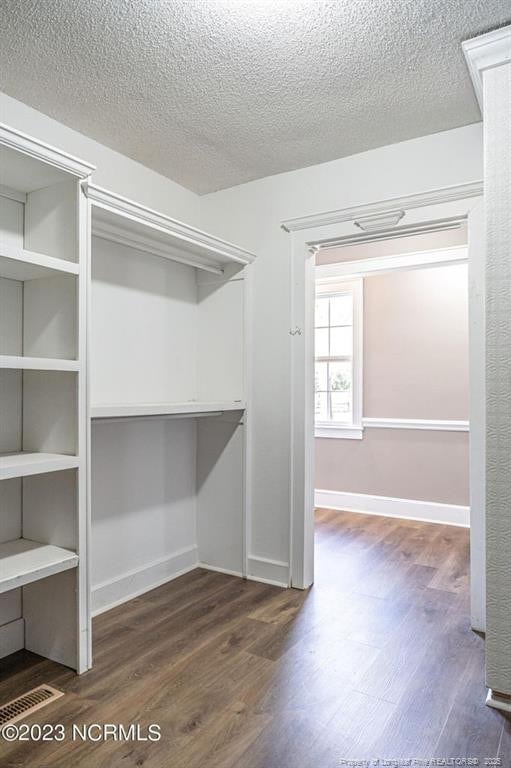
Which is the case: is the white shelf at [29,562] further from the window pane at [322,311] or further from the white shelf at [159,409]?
the window pane at [322,311]

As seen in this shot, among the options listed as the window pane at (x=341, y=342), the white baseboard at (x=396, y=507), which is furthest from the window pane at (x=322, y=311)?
the white baseboard at (x=396, y=507)

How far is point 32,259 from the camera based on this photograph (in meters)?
1.93

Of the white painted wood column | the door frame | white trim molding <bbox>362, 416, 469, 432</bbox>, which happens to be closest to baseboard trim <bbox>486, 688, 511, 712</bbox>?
the white painted wood column

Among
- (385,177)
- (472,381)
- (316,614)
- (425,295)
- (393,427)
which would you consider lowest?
(316,614)

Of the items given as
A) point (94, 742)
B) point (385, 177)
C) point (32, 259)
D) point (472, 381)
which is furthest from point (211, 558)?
point (385, 177)

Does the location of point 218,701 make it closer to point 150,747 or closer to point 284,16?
point 150,747

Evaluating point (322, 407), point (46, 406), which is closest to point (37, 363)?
point (46, 406)

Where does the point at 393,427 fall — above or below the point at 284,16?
below

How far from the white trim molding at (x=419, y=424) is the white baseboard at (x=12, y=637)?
3487 mm

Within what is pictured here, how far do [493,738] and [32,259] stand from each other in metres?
2.33

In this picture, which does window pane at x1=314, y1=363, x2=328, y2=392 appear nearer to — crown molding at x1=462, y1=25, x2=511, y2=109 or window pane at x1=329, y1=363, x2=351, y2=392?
window pane at x1=329, y1=363, x2=351, y2=392

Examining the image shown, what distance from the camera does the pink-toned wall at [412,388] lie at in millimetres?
4562

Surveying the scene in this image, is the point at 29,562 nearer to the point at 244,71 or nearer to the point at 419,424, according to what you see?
the point at 244,71

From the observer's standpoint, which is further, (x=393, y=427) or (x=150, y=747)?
(x=393, y=427)
